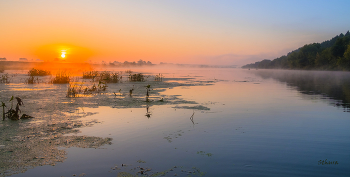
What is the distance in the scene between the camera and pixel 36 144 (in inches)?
253

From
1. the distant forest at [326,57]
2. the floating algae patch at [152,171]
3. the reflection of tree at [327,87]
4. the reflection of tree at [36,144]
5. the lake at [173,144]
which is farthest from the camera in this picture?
the distant forest at [326,57]

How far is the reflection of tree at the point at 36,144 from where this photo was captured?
5250 millimetres

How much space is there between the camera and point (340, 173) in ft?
16.4

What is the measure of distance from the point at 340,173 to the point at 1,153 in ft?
25.8

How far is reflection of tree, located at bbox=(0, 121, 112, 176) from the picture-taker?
525 cm

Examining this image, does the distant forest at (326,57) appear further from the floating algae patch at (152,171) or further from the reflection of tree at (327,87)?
the floating algae patch at (152,171)

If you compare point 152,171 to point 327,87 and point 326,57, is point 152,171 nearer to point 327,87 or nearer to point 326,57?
point 327,87

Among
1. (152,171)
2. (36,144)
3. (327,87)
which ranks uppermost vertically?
(327,87)

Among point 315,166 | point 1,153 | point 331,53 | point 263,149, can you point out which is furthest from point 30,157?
point 331,53

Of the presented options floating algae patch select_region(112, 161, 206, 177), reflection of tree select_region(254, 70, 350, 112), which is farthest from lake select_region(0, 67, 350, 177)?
reflection of tree select_region(254, 70, 350, 112)

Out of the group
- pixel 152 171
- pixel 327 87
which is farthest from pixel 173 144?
pixel 327 87

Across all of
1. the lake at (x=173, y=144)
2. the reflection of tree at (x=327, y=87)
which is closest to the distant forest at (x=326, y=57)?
the reflection of tree at (x=327, y=87)

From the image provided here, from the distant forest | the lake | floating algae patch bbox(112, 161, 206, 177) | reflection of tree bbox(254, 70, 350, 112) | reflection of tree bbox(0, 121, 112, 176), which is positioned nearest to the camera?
floating algae patch bbox(112, 161, 206, 177)

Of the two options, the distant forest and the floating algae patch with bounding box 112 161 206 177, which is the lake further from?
the distant forest
